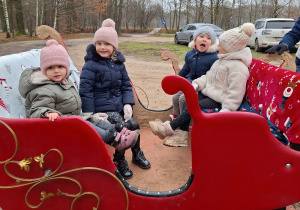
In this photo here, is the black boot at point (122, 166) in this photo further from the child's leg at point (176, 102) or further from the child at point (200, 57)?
the child's leg at point (176, 102)

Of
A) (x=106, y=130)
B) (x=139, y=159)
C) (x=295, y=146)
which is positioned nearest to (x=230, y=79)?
(x=295, y=146)

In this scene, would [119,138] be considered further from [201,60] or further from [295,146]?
[201,60]

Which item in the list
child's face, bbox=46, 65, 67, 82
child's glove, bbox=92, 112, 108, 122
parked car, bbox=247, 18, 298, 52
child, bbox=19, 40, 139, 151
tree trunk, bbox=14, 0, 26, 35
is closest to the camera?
child, bbox=19, 40, 139, 151

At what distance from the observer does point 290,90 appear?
A: 5.66ft

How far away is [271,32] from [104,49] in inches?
420

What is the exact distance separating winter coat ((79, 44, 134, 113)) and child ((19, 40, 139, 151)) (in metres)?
0.24

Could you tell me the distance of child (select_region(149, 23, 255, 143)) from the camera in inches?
91.6

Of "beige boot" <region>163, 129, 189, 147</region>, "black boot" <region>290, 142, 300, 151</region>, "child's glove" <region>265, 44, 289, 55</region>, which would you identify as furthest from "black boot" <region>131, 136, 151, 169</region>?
"child's glove" <region>265, 44, 289, 55</region>

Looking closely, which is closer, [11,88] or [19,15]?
[11,88]

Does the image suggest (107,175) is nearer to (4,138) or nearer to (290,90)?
(4,138)

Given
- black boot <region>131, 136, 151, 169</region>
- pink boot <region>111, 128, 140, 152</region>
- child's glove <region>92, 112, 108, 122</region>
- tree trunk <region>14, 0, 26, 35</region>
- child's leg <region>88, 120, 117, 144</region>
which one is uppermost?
tree trunk <region>14, 0, 26, 35</region>

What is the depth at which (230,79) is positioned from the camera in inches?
92.9

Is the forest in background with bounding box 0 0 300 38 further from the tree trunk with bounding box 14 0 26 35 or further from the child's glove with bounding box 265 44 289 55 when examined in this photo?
the child's glove with bounding box 265 44 289 55

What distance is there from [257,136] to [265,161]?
17 cm
